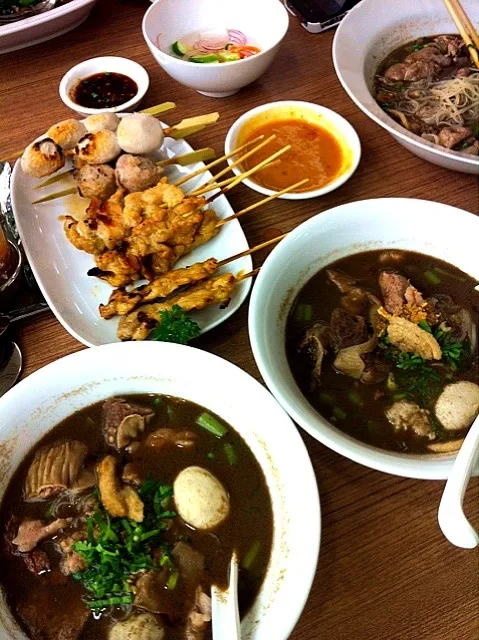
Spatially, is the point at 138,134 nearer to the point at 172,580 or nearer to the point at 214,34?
the point at 214,34

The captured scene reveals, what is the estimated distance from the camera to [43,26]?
9.75 feet

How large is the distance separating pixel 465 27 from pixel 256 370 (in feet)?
7.14

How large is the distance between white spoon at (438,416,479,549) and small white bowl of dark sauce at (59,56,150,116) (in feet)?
7.24

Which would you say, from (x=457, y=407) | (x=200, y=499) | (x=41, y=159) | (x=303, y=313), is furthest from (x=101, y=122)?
(x=457, y=407)

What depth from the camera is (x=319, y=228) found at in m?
1.97

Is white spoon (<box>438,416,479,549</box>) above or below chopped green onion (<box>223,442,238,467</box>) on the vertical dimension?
above

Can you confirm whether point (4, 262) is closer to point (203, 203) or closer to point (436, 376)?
point (203, 203)

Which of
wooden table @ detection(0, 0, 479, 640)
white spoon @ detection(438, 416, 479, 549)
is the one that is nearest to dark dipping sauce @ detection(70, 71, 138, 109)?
wooden table @ detection(0, 0, 479, 640)

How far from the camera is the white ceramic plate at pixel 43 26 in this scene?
2.87 m

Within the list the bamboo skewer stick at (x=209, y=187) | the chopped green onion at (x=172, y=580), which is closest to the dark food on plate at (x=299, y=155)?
the bamboo skewer stick at (x=209, y=187)

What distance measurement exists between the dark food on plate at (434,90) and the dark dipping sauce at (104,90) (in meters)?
1.25

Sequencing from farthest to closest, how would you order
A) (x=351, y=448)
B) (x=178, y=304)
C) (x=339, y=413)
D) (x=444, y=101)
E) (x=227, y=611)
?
1. (x=444, y=101)
2. (x=178, y=304)
3. (x=339, y=413)
4. (x=351, y=448)
5. (x=227, y=611)

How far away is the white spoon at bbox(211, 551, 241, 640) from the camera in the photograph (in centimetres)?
139

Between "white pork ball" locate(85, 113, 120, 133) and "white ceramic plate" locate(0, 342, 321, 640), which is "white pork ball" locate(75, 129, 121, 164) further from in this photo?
"white ceramic plate" locate(0, 342, 321, 640)
